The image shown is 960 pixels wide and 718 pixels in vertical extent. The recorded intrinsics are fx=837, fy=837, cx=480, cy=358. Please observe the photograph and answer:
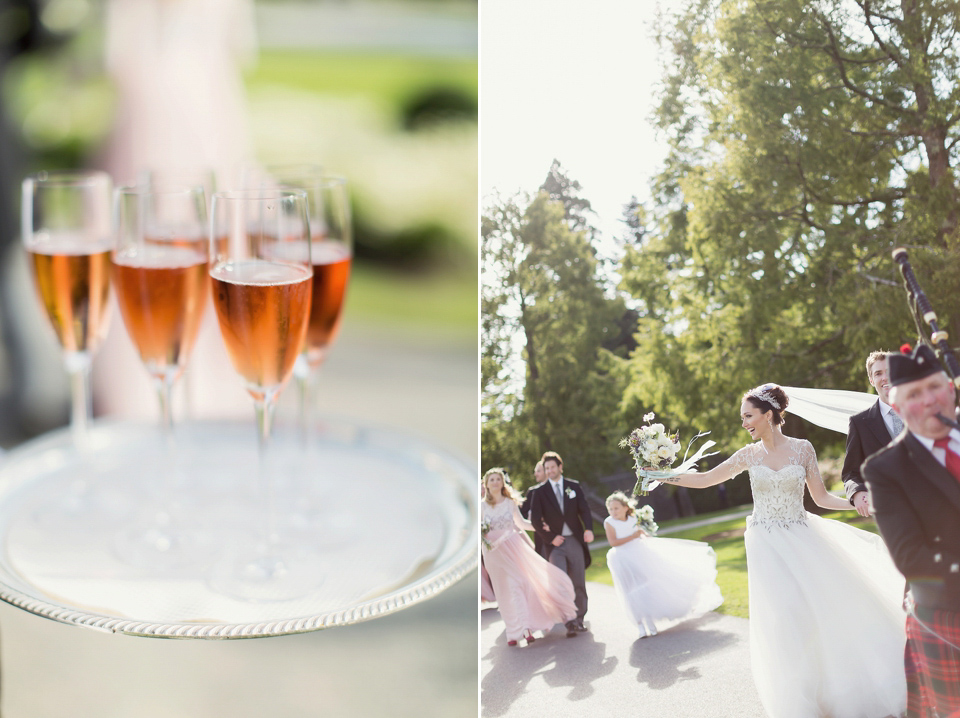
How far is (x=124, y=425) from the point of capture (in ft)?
5.07

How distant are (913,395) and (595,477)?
338mm

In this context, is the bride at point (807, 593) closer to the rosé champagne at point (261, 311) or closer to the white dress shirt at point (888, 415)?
the white dress shirt at point (888, 415)

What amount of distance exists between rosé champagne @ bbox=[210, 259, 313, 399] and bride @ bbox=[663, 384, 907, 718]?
1.59ft

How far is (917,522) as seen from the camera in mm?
852

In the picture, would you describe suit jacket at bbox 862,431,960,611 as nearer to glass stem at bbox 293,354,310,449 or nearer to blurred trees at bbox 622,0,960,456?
blurred trees at bbox 622,0,960,456

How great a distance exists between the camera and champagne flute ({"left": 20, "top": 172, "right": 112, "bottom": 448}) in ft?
3.95

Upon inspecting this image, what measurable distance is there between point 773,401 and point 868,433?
0.32 feet

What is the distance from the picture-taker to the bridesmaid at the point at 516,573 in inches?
37.2

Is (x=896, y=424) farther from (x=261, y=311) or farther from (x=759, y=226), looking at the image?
(x=261, y=311)

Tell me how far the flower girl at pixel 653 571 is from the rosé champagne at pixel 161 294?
63 cm

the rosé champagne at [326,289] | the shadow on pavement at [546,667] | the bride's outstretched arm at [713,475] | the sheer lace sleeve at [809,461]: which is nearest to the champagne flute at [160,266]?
the rosé champagne at [326,289]

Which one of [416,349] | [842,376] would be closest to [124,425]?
[416,349]

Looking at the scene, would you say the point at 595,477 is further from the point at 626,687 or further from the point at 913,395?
the point at 913,395

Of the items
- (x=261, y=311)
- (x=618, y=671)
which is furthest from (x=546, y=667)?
(x=261, y=311)
